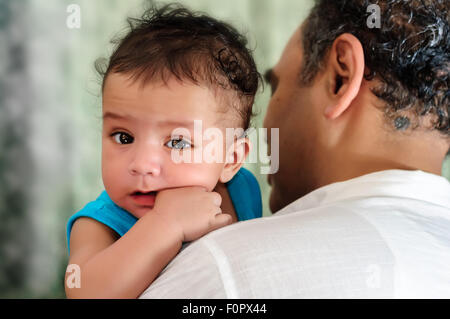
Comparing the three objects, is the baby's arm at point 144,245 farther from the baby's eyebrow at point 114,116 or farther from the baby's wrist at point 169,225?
the baby's eyebrow at point 114,116

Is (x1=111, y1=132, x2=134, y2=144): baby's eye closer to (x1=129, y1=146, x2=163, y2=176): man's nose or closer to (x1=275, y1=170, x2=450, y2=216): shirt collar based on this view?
(x1=129, y1=146, x2=163, y2=176): man's nose

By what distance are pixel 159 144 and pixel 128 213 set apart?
0.18 m

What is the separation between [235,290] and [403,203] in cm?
34

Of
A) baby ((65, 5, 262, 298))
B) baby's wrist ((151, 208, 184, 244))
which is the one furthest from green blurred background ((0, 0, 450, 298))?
baby's wrist ((151, 208, 184, 244))

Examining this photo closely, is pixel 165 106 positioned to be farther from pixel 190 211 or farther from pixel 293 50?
pixel 293 50

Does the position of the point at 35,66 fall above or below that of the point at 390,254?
above

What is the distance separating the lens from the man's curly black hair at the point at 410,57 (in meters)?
0.94

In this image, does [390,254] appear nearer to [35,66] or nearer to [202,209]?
[202,209]

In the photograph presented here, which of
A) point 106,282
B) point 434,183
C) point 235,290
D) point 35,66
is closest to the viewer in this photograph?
point 235,290

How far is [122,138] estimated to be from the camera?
2.94ft

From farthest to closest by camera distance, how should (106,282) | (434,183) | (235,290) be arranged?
(434,183) < (106,282) < (235,290)

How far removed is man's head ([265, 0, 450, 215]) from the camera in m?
0.92

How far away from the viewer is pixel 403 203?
777mm

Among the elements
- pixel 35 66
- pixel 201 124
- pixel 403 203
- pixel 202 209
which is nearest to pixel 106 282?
pixel 202 209
